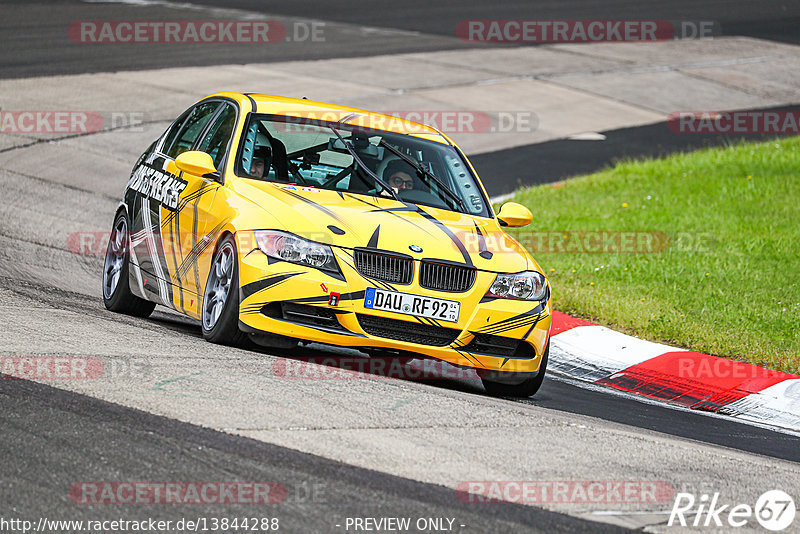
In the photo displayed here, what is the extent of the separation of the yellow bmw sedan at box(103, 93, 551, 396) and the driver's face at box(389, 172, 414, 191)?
13 millimetres

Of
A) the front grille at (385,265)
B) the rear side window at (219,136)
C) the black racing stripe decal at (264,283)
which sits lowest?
the black racing stripe decal at (264,283)

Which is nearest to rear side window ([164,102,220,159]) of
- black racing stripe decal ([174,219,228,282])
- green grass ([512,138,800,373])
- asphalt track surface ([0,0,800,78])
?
black racing stripe decal ([174,219,228,282])

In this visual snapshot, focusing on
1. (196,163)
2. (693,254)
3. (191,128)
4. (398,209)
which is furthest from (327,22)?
(398,209)

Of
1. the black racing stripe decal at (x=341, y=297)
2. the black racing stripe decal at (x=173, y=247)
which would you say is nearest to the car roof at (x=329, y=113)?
the black racing stripe decal at (x=173, y=247)

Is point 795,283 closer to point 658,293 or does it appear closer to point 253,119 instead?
point 658,293

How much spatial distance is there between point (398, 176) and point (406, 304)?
1.55m

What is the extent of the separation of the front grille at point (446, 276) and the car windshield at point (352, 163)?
3.30ft

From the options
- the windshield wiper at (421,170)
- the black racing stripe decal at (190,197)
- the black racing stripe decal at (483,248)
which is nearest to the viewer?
the black racing stripe decal at (483,248)

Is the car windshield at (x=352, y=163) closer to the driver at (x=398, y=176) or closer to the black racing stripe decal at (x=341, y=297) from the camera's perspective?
the driver at (x=398, y=176)

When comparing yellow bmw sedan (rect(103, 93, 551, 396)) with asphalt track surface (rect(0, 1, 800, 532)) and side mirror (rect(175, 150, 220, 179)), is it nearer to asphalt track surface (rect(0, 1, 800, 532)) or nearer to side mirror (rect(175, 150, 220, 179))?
side mirror (rect(175, 150, 220, 179))

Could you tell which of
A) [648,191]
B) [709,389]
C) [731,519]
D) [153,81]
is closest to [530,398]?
[709,389]

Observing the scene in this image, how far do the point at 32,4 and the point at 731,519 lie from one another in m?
27.7

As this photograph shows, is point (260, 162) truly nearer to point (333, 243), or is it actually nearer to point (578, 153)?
point (333, 243)

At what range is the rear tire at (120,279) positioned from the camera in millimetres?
9070
